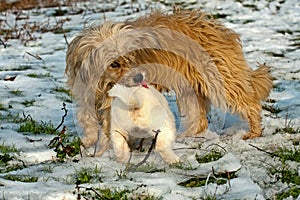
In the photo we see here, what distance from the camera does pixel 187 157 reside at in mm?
3908

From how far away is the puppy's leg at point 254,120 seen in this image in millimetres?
4464

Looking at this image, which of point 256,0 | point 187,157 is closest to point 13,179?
point 187,157

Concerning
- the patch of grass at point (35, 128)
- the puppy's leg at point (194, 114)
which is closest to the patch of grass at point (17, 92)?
the patch of grass at point (35, 128)

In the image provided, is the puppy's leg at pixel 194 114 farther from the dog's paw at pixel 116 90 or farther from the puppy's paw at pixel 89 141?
the dog's paw at pixel 116 90

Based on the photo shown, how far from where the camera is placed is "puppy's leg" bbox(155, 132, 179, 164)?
3.80m

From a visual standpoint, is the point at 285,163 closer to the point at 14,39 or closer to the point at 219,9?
the point at 14,39

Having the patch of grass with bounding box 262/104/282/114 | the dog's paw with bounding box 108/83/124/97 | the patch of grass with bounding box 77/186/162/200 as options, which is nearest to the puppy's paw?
the dog's paw with bounding box 108/83/124/97

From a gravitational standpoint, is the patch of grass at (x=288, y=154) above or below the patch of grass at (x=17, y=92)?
above

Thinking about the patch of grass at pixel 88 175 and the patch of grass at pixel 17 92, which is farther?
the patch of grass at pixel 17 92

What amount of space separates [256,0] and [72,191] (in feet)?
29.8

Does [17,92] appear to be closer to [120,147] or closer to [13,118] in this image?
[13,118]

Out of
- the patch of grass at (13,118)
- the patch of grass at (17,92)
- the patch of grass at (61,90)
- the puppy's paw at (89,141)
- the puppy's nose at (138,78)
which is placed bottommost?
the patch of grass at (61,90)

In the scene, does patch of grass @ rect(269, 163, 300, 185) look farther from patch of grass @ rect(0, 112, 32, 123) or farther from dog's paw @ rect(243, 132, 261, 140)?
patch of grass @ rect(0, 112, 32, 123)

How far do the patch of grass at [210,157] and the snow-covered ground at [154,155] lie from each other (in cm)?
5
